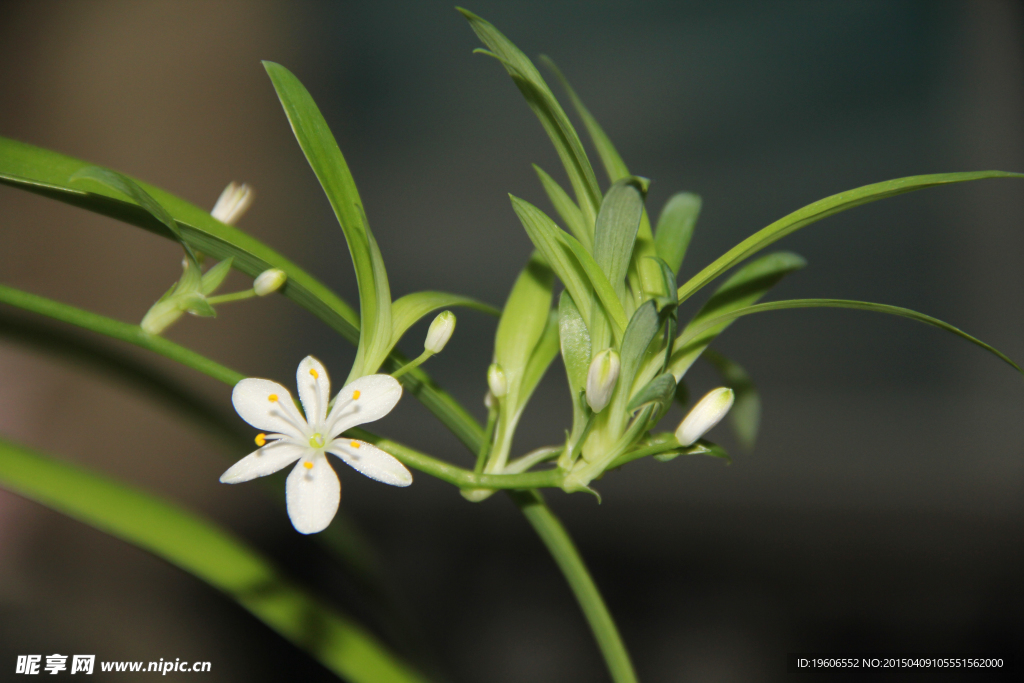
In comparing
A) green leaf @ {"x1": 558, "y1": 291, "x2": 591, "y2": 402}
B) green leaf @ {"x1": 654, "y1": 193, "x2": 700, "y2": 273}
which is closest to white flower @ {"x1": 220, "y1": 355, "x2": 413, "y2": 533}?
green leaf @ {"x1": 558, "y1": 291, "x2": 591, "y2": 402}

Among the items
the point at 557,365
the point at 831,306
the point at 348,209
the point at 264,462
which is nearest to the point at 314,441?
the point at 264,462

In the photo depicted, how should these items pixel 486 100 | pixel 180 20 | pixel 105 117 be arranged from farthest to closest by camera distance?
pixel 486 100 < pixel 180 20 < pixel 105 117

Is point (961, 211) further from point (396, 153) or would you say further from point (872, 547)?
point (396, 153)

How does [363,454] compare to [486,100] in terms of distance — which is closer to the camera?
[363,454]

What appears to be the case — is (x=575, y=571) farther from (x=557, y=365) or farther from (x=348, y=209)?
(x=557, y=365)

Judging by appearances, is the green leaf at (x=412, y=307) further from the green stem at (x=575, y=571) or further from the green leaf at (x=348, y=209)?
the green stem at (x=575, y=571)

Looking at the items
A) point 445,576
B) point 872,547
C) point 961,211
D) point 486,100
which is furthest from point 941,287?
point 445,576

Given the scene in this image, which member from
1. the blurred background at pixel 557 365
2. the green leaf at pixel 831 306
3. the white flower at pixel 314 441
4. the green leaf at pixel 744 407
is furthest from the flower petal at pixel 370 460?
the blurred background at pixel 557 365

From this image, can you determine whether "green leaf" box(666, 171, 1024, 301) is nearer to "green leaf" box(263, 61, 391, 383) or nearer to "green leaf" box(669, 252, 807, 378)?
"green leaf" box(669, 252, 807, 378)
